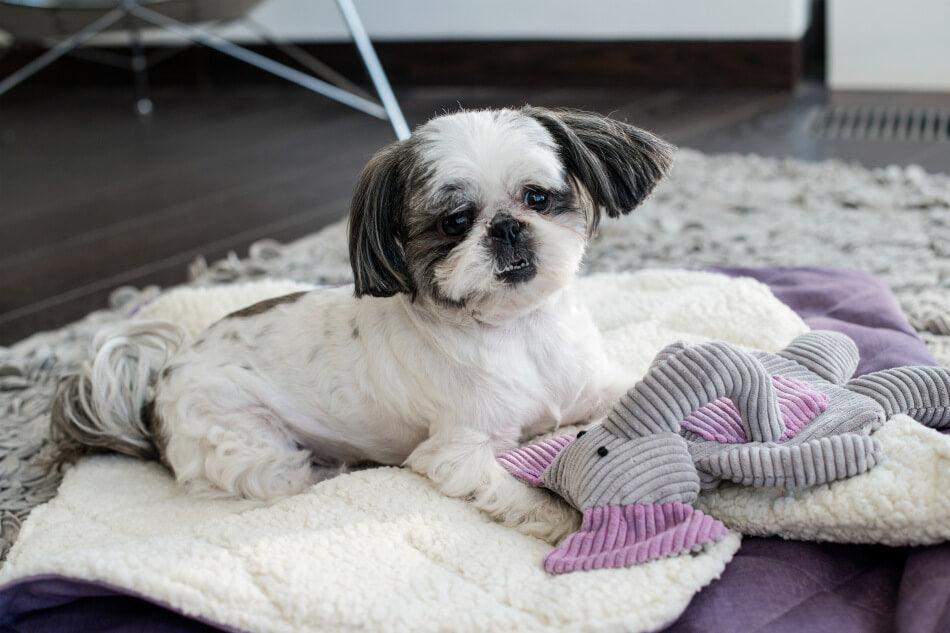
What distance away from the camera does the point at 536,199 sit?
1.53 metres

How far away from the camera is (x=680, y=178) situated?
3.23 meters

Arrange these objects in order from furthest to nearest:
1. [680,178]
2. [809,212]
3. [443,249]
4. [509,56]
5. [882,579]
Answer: [509,56] < [680,178] < [809,212] < [443,249] < [882,579]

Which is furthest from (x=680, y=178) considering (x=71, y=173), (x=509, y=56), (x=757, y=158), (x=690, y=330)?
(x=71, y=173)

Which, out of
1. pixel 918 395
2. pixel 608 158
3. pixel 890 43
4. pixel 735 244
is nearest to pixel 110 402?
pixel 608 158

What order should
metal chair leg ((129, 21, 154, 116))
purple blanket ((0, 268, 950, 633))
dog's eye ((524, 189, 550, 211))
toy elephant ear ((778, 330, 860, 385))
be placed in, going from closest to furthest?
1. purple blanket ((0, 268, 950, 633))
2. dog's eye ((524, 189, 550, 211))
3. toy elephant ear ((778, 330, 860, 385))
4. metal chair leg ((129, 21, 154, 116))

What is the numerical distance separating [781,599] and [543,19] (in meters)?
3.70

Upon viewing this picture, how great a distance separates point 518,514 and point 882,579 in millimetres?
473

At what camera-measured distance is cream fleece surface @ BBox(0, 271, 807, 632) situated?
130 cm

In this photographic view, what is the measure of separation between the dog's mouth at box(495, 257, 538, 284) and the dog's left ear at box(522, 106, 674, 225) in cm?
15

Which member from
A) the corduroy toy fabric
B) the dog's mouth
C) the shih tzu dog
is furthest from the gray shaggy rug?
the dog's mouth

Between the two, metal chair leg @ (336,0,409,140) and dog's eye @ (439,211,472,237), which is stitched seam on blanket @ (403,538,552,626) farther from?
metal chair leg @ (336,0,409,140)

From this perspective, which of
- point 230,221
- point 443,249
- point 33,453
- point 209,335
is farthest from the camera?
point 230,221

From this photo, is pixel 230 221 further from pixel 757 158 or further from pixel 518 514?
pixel 518 514

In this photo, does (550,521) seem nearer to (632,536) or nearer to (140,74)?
(632,536)
